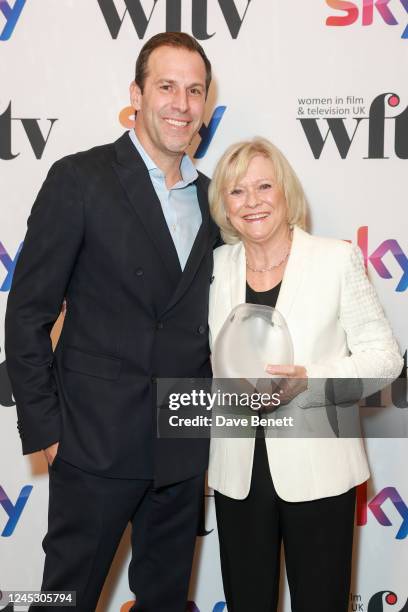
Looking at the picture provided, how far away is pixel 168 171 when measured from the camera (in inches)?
64.8

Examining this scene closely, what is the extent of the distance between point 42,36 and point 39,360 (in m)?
0.99

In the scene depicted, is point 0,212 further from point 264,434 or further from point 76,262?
point 264,434

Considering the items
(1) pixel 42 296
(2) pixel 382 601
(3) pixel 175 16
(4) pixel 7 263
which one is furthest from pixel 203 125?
(2) pixel 382 601

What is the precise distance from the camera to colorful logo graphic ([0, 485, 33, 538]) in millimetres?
2145

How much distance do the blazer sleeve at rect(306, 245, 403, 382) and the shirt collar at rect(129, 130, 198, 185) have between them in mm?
403

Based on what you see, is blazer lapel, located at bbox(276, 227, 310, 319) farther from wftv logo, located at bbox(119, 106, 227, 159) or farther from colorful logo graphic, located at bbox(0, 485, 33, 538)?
colorful logo graphic, located at bbox(0, 485, 33, 538)

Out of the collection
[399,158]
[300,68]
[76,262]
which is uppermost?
[300,68]

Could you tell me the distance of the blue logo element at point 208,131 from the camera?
6.70ft

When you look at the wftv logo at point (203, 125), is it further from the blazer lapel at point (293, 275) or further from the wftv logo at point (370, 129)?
the blazer lapel at point (293, 275)

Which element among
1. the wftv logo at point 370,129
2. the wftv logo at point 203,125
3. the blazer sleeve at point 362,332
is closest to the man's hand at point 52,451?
the blazer sleeve at point 362,332

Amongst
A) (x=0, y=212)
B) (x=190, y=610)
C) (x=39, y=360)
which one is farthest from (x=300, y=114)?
(x=190, y=610)

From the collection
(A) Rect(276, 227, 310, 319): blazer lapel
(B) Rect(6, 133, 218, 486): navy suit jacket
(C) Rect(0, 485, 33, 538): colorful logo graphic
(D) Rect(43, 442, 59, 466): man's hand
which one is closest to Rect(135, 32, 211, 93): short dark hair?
(B) Rect(6, 133, 218, 486): navy suit jacket

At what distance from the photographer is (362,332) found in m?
1.56

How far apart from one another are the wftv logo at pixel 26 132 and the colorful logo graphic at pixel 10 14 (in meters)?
0.20
